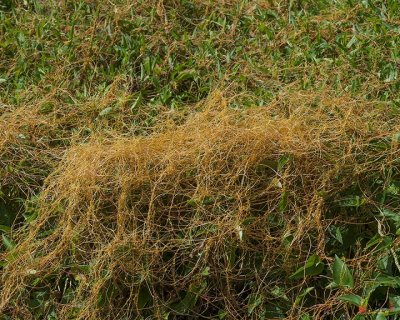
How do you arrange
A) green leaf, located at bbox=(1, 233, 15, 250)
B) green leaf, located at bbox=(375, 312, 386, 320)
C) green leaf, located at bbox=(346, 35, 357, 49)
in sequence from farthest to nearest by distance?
green leaf, located at bbox=(346, 35, 357, 49), green leaf, located at bbox=(1, 233, 15, 250), green leaf, located at bbox=(375, 312, 386, 320)

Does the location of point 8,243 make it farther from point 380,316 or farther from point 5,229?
point 380,316

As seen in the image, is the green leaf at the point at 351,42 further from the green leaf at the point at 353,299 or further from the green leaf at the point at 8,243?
the green leaf at the point at 8,243

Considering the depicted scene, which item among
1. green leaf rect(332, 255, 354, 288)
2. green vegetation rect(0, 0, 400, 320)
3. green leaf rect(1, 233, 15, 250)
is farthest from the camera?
green leaf rect(1, 233, 15, 250)

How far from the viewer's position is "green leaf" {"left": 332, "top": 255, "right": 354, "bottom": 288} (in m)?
2.35

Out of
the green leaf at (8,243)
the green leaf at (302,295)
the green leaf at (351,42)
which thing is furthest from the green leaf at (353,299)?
the green leaf at (351,42)

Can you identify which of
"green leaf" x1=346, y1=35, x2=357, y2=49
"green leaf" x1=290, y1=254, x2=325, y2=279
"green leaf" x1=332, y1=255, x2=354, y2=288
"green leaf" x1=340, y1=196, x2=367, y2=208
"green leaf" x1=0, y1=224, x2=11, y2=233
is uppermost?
"green leaf" x1=340, y1=196, x2=367, y2=208

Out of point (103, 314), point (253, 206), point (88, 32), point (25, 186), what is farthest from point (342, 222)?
point (88, 32)

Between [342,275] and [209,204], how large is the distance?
51 centimetres

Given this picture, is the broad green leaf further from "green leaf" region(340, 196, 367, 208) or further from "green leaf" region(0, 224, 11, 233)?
"green leaf" region(340, 196, 367, 208)

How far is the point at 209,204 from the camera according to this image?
8.43 ft

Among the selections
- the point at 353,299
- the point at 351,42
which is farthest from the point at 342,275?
the point at 351,42

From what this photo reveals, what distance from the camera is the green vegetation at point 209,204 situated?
2.46m

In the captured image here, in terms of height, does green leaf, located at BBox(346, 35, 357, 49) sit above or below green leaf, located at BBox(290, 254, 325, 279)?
below

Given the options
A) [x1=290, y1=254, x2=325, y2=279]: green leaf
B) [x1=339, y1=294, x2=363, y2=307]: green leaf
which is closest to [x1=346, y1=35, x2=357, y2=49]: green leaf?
[x1=290, y1=254, x2=325, y2=279]: green leaf
